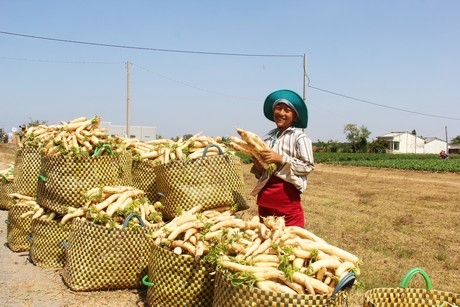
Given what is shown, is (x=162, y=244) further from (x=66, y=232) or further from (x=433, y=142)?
(x=433, y=142)

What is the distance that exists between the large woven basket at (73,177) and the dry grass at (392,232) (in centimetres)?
287

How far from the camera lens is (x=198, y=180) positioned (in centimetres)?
425

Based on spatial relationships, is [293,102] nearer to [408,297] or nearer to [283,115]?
[283,115]

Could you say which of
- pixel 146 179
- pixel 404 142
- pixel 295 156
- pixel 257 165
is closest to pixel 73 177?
pixel 146 179

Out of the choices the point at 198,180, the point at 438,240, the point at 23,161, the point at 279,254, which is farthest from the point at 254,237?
the point at 438,240

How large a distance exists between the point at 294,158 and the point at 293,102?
505 mm

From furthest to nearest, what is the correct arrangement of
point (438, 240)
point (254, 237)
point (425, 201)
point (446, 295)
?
point (425, 201)
point (438, 240)
point (254, 237)
point (446, 295)

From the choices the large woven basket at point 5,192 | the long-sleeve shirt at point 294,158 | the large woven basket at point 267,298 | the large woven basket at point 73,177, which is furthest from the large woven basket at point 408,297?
the large woven basket at point 5,192

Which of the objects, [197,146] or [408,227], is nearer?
[197,146]

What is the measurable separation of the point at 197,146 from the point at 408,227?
5710 millimetres

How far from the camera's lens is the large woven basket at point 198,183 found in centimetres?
424

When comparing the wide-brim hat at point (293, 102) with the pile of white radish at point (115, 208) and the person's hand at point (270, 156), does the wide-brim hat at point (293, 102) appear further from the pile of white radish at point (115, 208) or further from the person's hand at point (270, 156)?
the pile of white radish at point (115, 208)

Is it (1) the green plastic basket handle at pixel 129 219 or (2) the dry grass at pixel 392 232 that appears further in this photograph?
(2) the dry grass at pixel 392 232

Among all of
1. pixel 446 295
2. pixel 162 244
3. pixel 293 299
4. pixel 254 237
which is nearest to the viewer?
pixel 293 299
